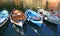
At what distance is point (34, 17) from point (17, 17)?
470mm

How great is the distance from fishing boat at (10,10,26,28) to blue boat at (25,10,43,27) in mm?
149

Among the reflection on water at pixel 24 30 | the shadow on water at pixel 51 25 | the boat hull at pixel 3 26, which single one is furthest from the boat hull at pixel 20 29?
the shadow on water at pixel 51 25

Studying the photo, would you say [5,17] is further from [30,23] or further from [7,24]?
[30,23]

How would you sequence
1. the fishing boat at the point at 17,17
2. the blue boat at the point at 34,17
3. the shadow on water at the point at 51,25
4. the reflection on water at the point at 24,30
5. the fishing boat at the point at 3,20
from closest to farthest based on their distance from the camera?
the reflection on water at the point at 24,30 → the fishing boat at the point at 3,20 → the fishing boat at the point at 17,17 → the blue boat at the point at 34,17 → the shadow on water at the point at 51,25

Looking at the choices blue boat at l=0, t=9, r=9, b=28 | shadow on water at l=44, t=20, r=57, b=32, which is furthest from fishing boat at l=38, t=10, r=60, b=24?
blue boat at l=0, t=9, r=9, b=28

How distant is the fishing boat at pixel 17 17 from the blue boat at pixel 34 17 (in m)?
0.15

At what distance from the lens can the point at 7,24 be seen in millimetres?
4715

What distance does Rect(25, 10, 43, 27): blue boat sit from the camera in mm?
4672

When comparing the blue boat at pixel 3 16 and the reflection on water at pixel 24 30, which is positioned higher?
the blue boat at pixel 3 16

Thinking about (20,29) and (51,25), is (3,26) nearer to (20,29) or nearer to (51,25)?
(20,29)

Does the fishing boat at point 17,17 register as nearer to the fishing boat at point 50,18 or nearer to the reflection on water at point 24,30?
the reflection on water at point 24,30

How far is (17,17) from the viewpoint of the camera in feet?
15.8

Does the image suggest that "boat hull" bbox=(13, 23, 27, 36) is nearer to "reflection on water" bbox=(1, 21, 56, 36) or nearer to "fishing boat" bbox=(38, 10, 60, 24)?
"reflection on water" bbox=(1, 21, 56, 36)

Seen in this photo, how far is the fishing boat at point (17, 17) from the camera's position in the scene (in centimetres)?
456
